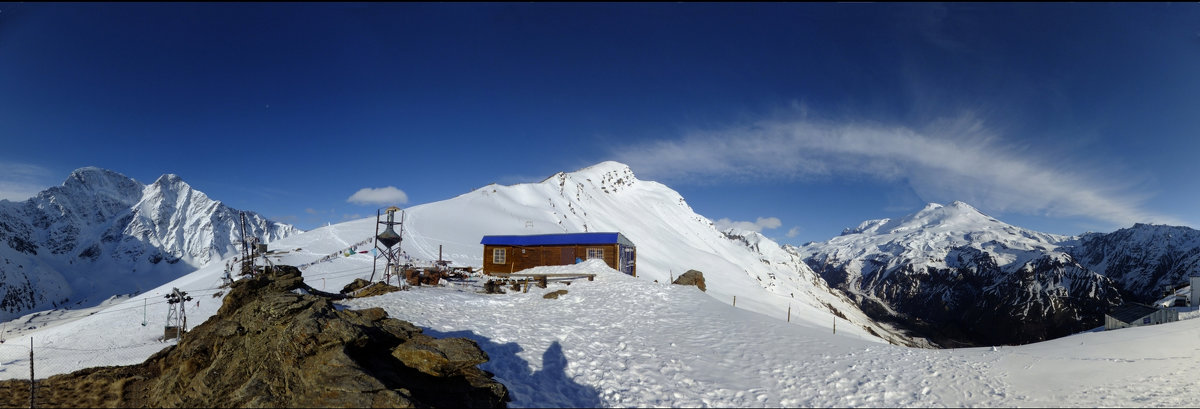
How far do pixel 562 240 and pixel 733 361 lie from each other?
28.8m

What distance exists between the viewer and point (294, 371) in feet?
35.6

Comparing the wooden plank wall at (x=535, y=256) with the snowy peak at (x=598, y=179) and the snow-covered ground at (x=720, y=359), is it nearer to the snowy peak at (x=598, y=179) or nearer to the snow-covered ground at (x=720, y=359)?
the snow-covered ground at (x=720, y=359)

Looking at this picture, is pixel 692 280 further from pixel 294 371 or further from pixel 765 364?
pixel 294 371

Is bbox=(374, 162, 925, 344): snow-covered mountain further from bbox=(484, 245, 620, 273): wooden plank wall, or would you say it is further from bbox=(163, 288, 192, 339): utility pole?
bbox=(163, 288, 192, 339): utility pole

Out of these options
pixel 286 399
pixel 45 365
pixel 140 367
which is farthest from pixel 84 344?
pixel 286 399

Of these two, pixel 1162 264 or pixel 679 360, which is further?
pixel 1162 264

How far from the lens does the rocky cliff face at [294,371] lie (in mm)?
10142

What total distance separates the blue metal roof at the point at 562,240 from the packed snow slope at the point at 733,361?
16.2m

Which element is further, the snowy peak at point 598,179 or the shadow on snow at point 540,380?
the snowy peak at point 598,179

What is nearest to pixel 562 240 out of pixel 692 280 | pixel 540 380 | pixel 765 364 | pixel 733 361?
pixel 692 280

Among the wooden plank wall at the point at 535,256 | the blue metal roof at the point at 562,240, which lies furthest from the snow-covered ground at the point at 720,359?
the wooden plank wall at the point at 535,256

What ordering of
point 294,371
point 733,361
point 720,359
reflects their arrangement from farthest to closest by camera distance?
point 720,359 → point 733,361 → point 294,371

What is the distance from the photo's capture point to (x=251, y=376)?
1170 cm

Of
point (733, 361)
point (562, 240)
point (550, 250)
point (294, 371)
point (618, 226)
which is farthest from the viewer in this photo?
point (618, 226)
